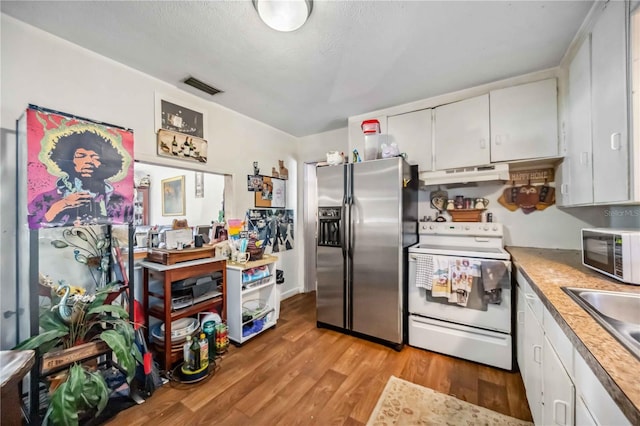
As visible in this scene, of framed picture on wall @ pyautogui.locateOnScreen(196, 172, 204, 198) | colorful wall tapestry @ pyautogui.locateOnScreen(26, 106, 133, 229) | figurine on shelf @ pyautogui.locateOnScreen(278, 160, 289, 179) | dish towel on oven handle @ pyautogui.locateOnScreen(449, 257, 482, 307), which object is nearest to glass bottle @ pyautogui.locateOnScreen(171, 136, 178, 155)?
colorful wall tapestry @ pyautogui.locateOnScreen(26, 106, 133, 229)

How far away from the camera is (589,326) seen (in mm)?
810

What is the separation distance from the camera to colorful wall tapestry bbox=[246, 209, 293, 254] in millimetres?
3060

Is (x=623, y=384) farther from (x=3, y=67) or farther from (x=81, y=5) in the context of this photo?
(x=3, y=67)

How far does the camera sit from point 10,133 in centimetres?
146

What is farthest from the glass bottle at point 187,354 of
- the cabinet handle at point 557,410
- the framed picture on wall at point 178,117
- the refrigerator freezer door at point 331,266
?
the cabinet handle at point 557,410

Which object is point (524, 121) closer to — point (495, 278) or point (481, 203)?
point (481, 203)

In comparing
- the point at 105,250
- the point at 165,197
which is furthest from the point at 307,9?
the point at 165,197

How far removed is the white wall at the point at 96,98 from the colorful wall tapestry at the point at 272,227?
0.22m

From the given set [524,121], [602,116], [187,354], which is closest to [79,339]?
[187,354]

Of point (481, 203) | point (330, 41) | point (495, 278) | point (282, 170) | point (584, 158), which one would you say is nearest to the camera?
point (584, 158)

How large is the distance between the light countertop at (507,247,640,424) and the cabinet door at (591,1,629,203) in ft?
1.44

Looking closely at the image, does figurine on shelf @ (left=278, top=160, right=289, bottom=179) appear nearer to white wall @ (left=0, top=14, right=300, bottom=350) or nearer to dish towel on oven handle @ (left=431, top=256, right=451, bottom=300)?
white wall @ (left=0, top=14, right=300, bottom=350)

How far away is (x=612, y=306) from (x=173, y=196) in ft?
14.6

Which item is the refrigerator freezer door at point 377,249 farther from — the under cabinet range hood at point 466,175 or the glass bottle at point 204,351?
the glass bottle at point 204,351
